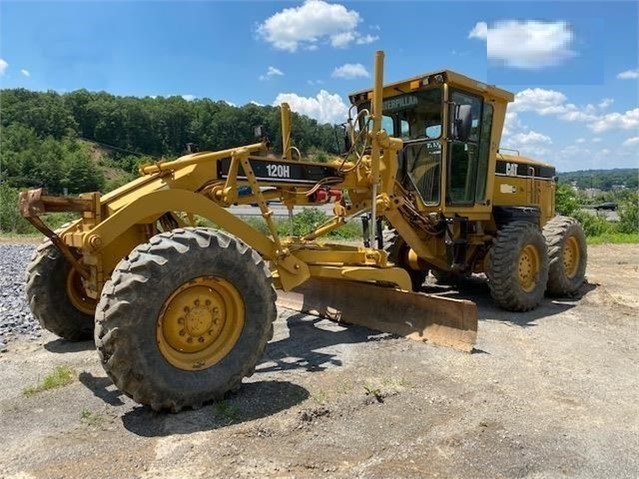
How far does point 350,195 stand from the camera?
23.4ft

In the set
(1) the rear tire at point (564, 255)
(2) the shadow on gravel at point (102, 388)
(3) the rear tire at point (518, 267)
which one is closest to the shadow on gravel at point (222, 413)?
(2) the shadow on gravel at point (102, 388)

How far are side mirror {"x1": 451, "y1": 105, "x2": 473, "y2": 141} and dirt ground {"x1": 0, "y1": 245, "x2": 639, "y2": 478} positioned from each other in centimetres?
253

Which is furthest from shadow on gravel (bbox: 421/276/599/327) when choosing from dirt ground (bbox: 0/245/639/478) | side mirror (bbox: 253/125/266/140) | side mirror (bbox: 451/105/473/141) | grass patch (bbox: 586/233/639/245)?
grass patch (bbox: 586/233/639/245)

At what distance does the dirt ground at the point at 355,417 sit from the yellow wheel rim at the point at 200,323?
38cm

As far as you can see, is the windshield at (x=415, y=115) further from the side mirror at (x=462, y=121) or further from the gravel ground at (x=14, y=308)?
the gravel ground at (x=14, y=308)

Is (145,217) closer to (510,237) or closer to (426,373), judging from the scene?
(426,373)

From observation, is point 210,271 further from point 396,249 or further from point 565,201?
point 565,201

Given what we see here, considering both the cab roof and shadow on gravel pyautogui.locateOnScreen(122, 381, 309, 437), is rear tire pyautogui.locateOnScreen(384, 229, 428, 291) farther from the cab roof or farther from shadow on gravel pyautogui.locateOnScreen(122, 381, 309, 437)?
shadow on gravel pyautogui.locateOnScreen(122, 381, 309, 437)

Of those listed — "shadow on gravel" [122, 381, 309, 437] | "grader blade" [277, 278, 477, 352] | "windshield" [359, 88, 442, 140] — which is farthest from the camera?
"windshield" [359, 88, 442, 140]

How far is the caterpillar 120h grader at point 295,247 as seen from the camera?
3963 millimetres

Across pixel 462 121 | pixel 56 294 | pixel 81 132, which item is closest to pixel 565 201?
pixel 462 121

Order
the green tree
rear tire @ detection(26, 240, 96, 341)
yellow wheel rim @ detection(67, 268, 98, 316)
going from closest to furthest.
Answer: rear tire @ detection(26, 240, 96, 341) → yellow wheel rim @ detection(67, 268, 98, 316) → the green tree

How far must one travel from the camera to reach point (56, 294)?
5.34m

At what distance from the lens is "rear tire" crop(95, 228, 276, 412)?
3.74 meters
